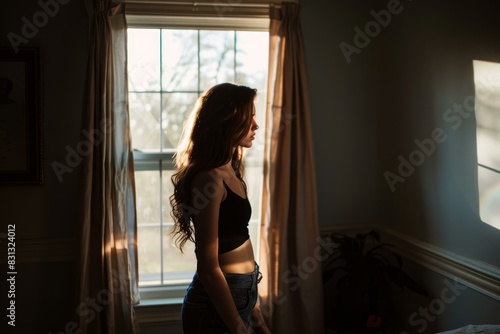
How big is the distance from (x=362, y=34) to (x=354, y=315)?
5.48ft

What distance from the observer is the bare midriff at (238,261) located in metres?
1.85

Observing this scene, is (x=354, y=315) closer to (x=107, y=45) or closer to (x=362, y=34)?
(x=362, y=34)

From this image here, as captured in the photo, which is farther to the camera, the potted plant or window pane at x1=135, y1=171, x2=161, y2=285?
window pane at x1=135, y1=171, x2=161, y2=285

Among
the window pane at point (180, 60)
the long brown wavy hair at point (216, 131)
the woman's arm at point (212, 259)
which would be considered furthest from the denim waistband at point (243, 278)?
the window pane at point (180, 60)

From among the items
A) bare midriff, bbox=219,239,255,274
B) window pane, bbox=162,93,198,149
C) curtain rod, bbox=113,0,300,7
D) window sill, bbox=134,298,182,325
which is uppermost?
curtain rod, bbox=113,0,300,7

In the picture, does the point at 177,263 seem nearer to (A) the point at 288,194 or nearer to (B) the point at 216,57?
(A) the point at 288,194

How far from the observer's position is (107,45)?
2.80 m

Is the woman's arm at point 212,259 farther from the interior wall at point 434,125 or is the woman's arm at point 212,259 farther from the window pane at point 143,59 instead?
the window pane at point 143,59

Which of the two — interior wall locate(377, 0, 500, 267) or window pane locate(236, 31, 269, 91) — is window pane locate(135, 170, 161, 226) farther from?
interior wall locate(377, 0, 500, 267)

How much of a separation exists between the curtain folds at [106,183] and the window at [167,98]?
0.21 m

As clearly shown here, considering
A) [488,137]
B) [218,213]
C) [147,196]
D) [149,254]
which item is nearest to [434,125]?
[488,137]

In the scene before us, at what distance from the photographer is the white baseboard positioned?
2320 mm

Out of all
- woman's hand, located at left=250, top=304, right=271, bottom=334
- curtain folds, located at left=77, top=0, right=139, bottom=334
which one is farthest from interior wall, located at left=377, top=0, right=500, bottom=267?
curtain folds, located at left=77, top=0, right=139, bottom=334

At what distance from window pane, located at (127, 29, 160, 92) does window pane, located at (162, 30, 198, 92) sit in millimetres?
46
